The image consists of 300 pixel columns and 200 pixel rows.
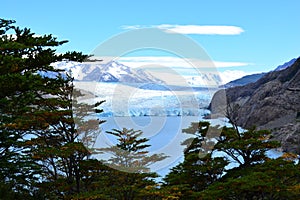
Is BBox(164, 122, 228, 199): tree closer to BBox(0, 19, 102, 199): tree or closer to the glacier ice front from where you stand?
the glacier ice front

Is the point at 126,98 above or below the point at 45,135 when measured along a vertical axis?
above

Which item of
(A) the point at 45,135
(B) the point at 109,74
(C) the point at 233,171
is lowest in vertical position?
(C) the point at 233,171

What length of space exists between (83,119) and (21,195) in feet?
13.3

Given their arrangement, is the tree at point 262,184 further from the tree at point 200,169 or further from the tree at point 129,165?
the tree at point 129,165

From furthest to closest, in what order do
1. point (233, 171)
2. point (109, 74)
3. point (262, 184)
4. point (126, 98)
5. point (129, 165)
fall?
point (109, 74) < point (129, 165) < point (126, 98) < point (233, 171) < point (262, 184)

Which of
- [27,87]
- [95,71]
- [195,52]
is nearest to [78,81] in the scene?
[95,71]

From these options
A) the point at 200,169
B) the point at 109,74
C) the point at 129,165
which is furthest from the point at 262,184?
the point at 109,74

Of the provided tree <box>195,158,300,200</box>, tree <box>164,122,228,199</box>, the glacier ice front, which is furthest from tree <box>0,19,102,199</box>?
tree <box>195,158,300,200</box>

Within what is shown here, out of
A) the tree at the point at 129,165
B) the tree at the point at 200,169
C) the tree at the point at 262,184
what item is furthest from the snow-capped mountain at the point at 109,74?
the tree at the point at 262,184

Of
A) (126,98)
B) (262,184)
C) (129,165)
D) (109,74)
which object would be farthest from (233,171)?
(109,74)

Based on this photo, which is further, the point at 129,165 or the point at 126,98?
the point at 129,165

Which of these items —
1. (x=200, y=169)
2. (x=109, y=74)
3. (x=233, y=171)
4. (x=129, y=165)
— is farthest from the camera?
(x=109, y=74)

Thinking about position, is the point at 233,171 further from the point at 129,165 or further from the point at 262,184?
the point at 129,165

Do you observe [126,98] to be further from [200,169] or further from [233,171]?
[233,171]
